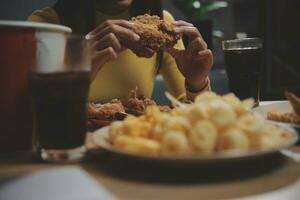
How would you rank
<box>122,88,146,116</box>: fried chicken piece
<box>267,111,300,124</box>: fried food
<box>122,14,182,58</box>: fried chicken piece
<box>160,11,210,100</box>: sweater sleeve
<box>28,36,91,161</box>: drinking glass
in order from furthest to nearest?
<box>160,11,210,100</box>: sweater sleeve, <box>122,14,182,58</box>: fried chicken piece, <box>122,88,146,116</box>: fried chicken piece, <box>267,111,300,124</box>: fried food, <box>28,36,91,161</box>: drinking glass

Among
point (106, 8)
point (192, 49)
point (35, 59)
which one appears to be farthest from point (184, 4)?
point (35, 59)

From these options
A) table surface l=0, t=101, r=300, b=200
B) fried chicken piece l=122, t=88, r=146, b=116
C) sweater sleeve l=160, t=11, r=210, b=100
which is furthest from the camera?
sweater sleeve l=160, t=11, r=210, b=100

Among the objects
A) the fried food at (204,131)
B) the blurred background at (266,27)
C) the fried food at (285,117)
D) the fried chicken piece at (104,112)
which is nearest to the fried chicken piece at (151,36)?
the fried chicken piece at (104,112)

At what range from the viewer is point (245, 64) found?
1.37m

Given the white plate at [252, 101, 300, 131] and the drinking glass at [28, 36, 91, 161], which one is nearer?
the drinking glass at [28, 36, 91, 161]

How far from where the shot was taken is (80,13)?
206 cm

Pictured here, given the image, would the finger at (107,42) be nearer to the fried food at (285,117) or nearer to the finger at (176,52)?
the finger at (176,52)

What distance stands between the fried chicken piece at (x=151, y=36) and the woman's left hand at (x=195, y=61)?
128mm

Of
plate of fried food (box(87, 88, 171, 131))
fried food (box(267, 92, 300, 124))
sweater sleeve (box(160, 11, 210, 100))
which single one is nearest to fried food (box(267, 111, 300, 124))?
fried food (box(267, 92, 300, 124))

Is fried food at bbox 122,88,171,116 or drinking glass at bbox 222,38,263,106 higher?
drinking glass at bbox 222,38,263,106

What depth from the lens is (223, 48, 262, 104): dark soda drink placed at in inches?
53.6

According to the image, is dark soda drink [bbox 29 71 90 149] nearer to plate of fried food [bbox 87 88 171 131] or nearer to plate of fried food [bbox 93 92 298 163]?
plate of fried food [bbox 93 92 298 163]

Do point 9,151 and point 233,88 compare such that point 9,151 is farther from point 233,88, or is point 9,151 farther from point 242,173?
point 233,88

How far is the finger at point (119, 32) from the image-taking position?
1.39 metres
